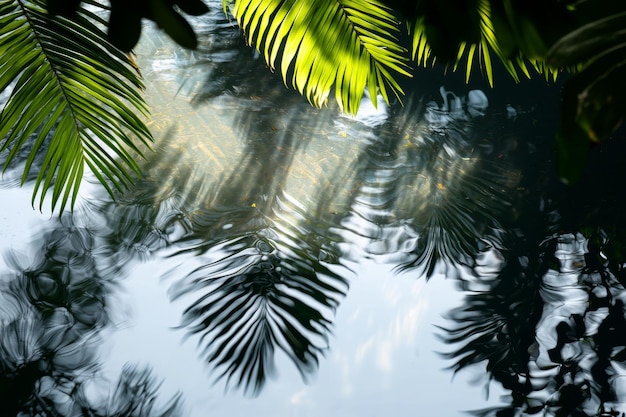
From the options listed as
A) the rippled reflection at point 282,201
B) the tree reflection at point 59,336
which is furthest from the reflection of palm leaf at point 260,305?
the tree reflection at point 59,336

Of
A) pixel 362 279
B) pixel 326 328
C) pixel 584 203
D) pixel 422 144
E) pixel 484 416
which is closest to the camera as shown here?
pixel 484 416

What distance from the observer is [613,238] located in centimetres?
175

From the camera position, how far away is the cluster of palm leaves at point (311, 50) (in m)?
0.50

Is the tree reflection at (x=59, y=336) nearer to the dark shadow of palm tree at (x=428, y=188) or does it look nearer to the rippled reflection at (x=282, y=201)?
the rippled reflection at (x=282, y=201)

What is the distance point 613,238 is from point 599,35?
1389 mm

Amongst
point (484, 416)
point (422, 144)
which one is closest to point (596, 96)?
point (484, 416)

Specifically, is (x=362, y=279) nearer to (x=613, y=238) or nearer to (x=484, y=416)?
(x=484, y=416)

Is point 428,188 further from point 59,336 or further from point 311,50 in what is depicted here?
point 59,336

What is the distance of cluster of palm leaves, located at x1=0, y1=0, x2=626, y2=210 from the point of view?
1.65ft

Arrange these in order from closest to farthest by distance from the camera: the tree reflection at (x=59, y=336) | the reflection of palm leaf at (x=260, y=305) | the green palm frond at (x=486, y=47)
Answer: the green palm frond at (x=486, y=47), the tree reflection at (x=59, y=336), the reflection of palm leaf at (x=260, y=305)

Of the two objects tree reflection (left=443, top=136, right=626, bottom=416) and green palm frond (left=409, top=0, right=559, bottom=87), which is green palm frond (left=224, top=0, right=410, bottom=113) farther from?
tree reflection (left=443, top=136, right=626, bottom=416)

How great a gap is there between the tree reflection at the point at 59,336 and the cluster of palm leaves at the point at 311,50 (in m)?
0.29

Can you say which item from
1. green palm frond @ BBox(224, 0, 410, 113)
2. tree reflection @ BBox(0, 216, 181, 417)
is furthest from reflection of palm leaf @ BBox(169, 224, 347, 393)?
green palm frond @ BBox(224, 0, 410, 113)

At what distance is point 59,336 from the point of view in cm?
138
